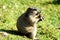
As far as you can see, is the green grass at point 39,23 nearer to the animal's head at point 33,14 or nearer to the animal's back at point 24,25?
the animal's back at point 24,25

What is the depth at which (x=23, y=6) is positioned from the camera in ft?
55.5

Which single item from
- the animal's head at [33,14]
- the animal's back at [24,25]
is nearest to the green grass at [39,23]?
the animal's back at [24,25]

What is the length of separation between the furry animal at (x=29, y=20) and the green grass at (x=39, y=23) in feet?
1.01

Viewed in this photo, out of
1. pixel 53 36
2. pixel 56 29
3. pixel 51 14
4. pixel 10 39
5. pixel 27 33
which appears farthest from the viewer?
pixel 51 14

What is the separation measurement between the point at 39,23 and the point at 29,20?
10.8 feet

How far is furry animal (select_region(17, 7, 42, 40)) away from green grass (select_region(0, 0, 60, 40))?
308 millimetres

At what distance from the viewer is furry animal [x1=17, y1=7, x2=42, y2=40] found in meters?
11.6

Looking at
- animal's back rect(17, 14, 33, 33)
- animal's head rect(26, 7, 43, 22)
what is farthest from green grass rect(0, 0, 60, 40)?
animal's head rect(26, 7, 43, 22)

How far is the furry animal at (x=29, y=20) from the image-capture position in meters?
11.6

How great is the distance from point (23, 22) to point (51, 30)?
8.27ft

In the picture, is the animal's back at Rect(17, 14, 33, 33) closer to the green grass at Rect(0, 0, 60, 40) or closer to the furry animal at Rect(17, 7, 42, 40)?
the furry animal at Rect(17, 7, 42, 40)

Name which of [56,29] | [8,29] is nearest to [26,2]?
[56,29]

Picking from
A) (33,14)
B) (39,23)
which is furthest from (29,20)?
(39,23)

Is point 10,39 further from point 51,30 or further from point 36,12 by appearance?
point 51,30
